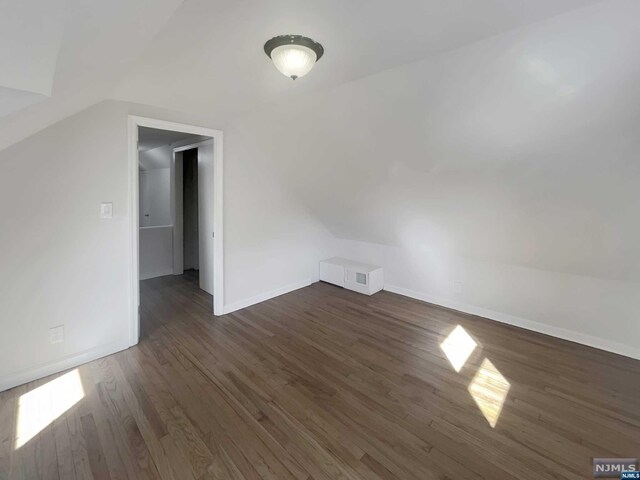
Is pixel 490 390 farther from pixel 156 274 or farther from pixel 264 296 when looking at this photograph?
pixel 156 274

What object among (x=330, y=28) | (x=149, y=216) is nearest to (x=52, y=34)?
(x=330, y=28)

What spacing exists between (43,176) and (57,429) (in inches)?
67.7

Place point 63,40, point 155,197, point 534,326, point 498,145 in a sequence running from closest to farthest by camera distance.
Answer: point 63,40 → point 498,145 → point 534,326 → point 155,197

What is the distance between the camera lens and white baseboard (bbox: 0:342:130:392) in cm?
215

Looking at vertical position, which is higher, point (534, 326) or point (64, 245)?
point (64, 245)

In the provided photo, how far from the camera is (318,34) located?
62.4 inches

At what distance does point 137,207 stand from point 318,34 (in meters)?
2.14

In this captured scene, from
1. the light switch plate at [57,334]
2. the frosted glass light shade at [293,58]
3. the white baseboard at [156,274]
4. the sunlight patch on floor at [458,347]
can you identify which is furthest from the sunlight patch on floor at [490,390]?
the white baseboard at [156,274]

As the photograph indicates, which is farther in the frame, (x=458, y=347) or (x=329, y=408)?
(x=458, y=347)

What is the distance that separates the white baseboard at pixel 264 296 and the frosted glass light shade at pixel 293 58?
2739 mm

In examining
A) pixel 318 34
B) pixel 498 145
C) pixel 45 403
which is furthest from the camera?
pixel 498 145

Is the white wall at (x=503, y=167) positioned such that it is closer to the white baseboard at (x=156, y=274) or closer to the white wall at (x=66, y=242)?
the white wall at (x=66, y=242)

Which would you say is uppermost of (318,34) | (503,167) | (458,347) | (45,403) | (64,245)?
(318,34)

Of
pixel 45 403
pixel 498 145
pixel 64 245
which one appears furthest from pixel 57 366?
pixel 498 145
